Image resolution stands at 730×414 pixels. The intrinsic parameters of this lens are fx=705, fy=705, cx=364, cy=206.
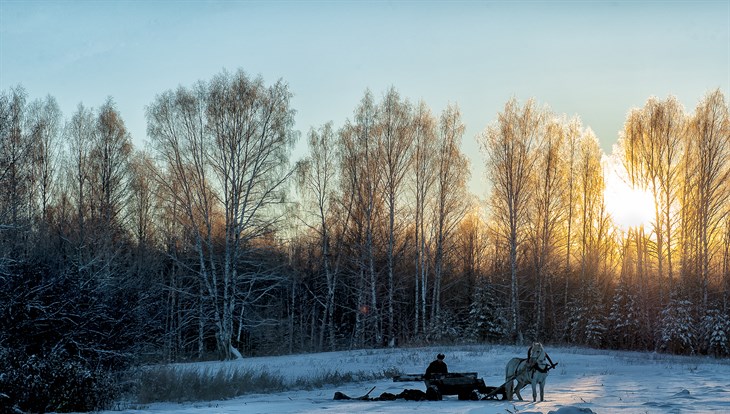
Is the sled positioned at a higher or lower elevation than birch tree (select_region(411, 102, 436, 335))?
lower

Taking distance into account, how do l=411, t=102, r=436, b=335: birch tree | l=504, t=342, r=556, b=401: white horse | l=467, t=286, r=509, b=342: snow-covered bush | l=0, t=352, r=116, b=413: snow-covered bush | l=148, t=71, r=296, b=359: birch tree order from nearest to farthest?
l=0, t=352, r=116, b=413: snow-covered bush
l=504, t=342, r=556, b=401: white horse
l=148, t=71, r=296, b=359: birch tree
l=411, t=102, r=436, b=335: birch tree
l=467, t=286, r=509, b=342: snow-covered bush

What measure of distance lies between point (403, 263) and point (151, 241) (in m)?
18.5

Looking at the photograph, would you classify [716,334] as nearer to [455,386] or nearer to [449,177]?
[449,177]

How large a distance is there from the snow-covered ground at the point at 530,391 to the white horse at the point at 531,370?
1.39 feet

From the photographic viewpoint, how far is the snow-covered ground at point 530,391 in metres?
12.7

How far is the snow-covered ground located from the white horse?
424 mm

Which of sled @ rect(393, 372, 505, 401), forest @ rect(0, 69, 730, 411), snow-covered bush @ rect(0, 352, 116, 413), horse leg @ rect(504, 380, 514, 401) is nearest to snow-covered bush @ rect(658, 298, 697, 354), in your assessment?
forest @ rect(0, 69, 730, 411)

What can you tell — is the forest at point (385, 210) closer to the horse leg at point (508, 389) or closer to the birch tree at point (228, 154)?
the birch tree at point (228, 154)

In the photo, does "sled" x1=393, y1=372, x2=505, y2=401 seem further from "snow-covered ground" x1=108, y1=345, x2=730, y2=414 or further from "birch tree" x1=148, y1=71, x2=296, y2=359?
"birch tree" x1=148, y1=71, x2=296, y2=359

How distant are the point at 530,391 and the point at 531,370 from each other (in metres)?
3.41

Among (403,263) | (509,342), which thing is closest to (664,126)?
(509,342)

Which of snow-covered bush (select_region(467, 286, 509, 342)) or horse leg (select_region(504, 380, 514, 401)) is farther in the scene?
snow-covered bush (select_region(467, 286, 509, 342))

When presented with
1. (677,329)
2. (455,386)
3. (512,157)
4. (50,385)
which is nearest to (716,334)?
(677,329)

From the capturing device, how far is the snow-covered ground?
1271cm
